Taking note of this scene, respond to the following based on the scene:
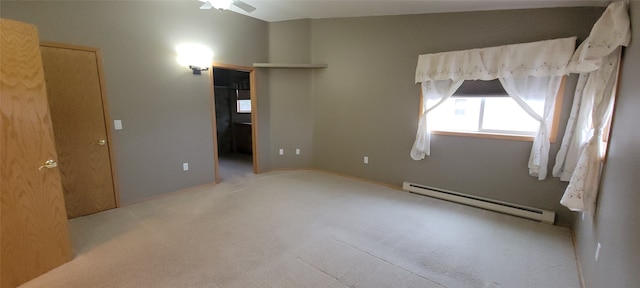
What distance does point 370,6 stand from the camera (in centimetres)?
353

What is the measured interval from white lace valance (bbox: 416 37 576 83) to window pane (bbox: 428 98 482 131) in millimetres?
381

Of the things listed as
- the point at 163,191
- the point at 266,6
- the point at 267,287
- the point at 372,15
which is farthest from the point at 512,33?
the point at 163,191

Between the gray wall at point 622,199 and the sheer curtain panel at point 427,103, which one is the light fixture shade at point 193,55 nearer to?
the sheer curtain panel at point 427,103

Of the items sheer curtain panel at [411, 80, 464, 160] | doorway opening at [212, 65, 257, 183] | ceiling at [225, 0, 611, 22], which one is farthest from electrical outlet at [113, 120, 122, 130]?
sheer curtain panel at [411, 80, 464, 160]

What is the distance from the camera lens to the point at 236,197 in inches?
145

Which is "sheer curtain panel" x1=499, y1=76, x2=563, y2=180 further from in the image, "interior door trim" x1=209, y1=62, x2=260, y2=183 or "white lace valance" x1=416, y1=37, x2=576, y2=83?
"interior door trim" x1=209, y1=62, x2=260, y2=183

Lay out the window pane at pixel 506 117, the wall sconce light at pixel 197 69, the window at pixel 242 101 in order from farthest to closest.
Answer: the window at pixel 242 101 → the wall sconce light at pixel 197 69 → the window pane at pixel 506 117

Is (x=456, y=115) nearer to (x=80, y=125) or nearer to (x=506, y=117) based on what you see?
(x=506, y=117)

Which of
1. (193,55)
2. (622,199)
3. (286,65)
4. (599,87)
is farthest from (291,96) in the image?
(622,199)

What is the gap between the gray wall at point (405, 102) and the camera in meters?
2.95

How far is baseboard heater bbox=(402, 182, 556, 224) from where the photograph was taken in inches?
116

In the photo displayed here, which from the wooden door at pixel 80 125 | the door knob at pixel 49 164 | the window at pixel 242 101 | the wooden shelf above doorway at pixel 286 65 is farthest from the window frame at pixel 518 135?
the window at pixel 242 101

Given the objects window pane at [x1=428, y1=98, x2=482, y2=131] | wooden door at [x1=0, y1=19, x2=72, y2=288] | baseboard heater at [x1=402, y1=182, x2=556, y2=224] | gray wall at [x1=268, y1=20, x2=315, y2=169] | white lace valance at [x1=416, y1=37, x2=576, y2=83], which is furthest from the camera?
gray wall at [x1=268, y1=20, x2=315, y2=169]

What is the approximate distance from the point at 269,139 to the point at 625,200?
4427mm
